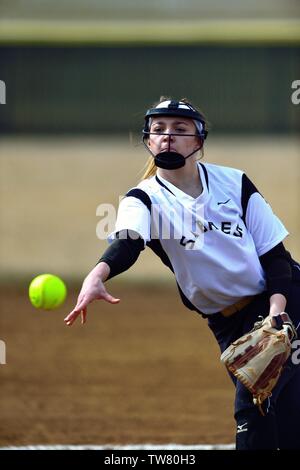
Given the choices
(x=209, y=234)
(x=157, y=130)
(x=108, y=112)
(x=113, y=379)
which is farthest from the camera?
(x=108, y=112)

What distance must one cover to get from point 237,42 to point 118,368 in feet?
25.1

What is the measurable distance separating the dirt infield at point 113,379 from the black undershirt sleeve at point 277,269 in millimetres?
2020

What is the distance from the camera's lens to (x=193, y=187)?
3.85m

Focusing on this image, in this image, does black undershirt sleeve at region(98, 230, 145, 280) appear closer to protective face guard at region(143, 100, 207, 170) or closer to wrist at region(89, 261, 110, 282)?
wrist at region(89, 261, 110, 282)

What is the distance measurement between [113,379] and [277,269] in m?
4.09

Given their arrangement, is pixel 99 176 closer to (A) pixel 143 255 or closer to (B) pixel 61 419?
(A) pixel 143 255

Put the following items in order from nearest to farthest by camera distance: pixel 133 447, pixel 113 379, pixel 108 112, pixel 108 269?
pixel 108 269 < pixel 133 447 < pixel 113 379 < pixel 108 112

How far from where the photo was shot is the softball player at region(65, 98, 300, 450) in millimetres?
3627

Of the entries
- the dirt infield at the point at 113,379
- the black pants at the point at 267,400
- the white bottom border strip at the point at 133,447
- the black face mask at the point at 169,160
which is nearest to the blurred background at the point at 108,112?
the dirt infield at the point at 113,379

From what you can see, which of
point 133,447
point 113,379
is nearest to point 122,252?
point 133,447

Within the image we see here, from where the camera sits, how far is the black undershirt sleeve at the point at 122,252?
3.47 m

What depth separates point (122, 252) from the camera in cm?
351

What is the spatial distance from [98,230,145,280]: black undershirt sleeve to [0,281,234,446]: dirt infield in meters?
2.30

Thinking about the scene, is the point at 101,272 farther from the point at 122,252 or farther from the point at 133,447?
the point at 133,447
